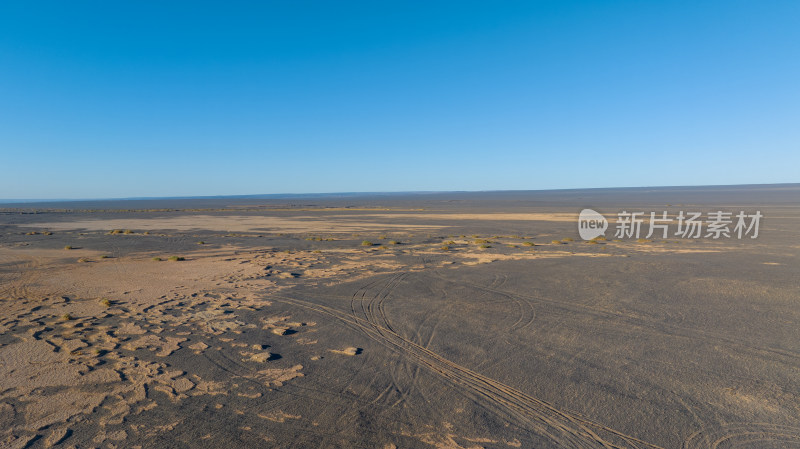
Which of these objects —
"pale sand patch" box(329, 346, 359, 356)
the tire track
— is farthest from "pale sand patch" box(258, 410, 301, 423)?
the tire track

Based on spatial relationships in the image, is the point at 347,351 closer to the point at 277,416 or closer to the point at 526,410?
the point at 277,416

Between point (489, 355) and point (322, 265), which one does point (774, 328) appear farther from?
point (322, 265)

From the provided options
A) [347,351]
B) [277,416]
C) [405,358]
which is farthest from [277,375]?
[405,358]

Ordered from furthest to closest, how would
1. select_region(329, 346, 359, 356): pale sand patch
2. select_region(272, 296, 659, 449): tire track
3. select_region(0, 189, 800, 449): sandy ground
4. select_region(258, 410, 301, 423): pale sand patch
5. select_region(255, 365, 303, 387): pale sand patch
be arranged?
select_region(329, 346, 359, 356): pale sand patch < select_region(255, 365, 303, 387): pale sand patch < select_region(258, 410, 301, 423): pale sand patch < select_region(0, 189, 800, 449): sandy ground < select_region(272, 296, 659, 449): tire track

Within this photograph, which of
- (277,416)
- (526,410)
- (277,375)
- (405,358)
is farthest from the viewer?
(405,358)

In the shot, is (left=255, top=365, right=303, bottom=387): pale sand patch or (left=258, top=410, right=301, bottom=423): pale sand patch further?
(left=255, top=365, right=303, bottom=387): pale sand patch

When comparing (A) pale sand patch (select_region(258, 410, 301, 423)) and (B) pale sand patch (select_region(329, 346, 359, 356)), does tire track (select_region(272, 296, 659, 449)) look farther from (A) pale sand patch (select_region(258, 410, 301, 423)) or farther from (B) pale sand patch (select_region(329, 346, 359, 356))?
(A) pale sand patch (select_region(258, 410, 301, 423))

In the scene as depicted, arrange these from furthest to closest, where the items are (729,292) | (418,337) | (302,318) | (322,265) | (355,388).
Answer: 1. (322,265)
2. (729,292)
3. (302,318)
4. (418,337)
5. (355,388)

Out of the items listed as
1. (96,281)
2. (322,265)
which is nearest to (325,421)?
(322,265)
